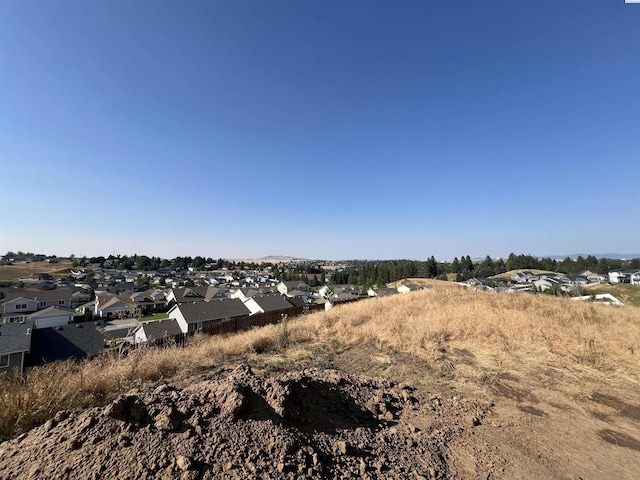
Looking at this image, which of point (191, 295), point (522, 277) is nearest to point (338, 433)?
point (191, 295)

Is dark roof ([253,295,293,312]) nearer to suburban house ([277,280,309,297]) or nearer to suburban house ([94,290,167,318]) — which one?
suburban house ([94,290,167,318])

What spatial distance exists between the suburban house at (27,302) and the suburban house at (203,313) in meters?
28.1

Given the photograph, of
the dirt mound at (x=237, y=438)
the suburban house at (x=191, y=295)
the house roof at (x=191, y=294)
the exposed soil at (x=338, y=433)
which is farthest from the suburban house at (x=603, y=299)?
the house roof at (x=191, y=294)

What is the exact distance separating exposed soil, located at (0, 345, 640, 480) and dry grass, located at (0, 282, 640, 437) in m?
0.80

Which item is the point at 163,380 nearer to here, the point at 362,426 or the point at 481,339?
the point at 362,426

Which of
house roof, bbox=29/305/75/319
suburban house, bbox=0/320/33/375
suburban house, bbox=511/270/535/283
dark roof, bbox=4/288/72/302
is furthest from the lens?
suburban house, bbox=511/270/535/283

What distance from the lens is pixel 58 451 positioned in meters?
2.05

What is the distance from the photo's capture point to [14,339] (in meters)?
14.8

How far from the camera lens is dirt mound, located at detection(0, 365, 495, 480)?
1.96 meters

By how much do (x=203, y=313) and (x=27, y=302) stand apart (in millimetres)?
37706

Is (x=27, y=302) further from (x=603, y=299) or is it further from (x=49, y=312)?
(x=603, y=299)

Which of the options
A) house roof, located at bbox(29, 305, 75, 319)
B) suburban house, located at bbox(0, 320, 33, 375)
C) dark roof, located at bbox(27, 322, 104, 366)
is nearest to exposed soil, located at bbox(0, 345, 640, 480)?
suburban house, located at bbox(0, 320, 33, 375)

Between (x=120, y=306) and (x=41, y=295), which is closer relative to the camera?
(x=120, y=306)

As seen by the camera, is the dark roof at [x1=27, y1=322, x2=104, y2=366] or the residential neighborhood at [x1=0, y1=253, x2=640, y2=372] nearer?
the residential neighborhood at [x1=0, y1=253, x2=640, y2=372]
